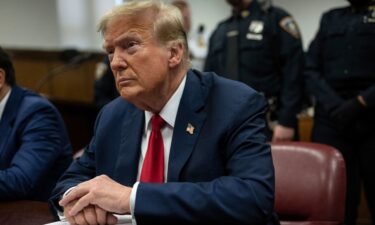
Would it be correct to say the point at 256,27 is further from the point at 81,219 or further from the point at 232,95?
the point at 81,219

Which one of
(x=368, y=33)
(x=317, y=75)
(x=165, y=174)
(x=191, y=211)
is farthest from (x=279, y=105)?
(x=191, y=211)

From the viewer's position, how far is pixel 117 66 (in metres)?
1.48

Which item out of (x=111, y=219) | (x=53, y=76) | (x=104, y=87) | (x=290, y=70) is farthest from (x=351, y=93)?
(x=53, y=76)

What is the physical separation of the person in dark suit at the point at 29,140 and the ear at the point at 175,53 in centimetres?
76

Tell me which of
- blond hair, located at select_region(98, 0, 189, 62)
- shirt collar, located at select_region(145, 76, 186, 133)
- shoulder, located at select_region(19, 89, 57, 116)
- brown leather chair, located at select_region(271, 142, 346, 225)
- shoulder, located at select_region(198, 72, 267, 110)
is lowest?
brown leather chair, located at select_region(271, 142, 346, 225)

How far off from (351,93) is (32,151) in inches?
65.6

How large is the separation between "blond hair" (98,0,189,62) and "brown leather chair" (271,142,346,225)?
639mm

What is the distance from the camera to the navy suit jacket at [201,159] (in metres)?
1.27

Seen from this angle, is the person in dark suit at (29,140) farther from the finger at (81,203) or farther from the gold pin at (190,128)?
the gold pin at (190,128)

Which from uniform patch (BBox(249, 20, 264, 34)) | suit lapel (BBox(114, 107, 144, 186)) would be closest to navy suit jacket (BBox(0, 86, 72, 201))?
suit lapel (BBox(114, 107, 144, 186))

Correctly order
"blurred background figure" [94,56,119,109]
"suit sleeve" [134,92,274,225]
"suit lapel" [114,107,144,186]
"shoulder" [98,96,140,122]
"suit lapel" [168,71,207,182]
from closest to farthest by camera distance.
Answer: "suit sleeve" [134,92,274,225], "suit lapel" [168,71,207,182], "suit lapel" [114,107,144,186], "shoulder" [98,96,140,122], "blurred background figure" [94,56,119,109]

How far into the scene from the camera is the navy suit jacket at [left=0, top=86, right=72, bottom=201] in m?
1.95

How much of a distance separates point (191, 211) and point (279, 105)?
A: 1993mm

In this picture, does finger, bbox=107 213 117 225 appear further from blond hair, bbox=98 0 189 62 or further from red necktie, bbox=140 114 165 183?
blond hair, bbox=98 0 189 62
